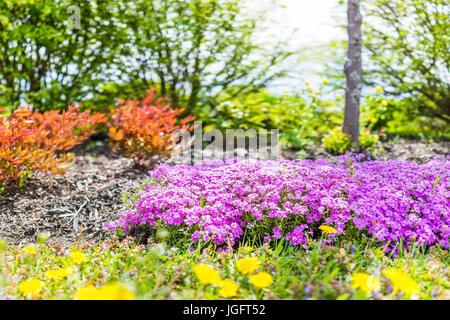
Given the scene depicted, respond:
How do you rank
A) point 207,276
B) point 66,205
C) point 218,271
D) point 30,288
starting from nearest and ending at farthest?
point 207,276 → point 30,288 → point 218,271 → point 66,205

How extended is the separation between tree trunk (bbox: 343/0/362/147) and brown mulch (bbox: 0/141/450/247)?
55 centimetres

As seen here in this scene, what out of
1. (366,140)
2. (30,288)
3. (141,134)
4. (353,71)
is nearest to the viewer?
(30,288)

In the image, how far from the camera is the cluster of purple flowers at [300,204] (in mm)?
2529

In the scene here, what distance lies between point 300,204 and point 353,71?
116 inches

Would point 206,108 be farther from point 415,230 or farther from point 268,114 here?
point 415,230

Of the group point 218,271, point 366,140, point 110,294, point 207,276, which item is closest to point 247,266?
point 207,276

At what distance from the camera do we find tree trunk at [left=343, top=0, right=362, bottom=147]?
4938 mm

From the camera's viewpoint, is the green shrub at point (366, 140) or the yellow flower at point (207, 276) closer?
the yellow flower at point (207, 276)

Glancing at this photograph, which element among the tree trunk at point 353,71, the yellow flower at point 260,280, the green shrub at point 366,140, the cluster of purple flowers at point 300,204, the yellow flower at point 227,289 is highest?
the tree trunk at point 353,71

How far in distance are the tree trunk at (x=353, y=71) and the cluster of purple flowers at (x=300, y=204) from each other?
2.08 m

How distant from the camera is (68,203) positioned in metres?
3.60

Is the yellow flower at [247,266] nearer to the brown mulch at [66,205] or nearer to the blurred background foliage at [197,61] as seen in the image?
the brown mulch at [66,205]

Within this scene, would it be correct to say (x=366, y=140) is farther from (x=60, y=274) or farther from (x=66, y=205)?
(x=60, y=274)

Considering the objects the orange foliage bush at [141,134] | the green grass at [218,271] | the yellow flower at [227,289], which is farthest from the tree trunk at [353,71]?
the yellow flower at [227,289]
